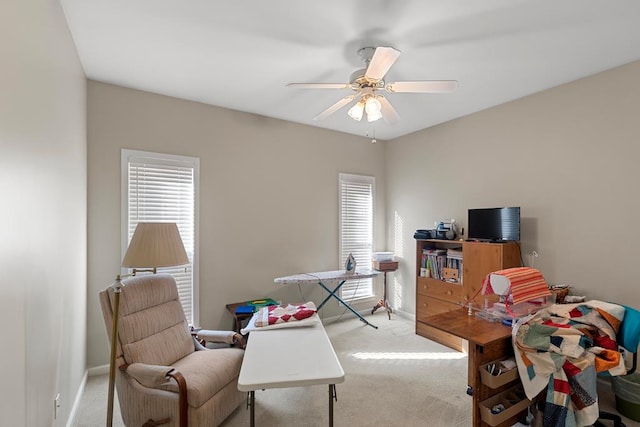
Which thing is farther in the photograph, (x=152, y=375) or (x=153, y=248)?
(x=153, y=248)

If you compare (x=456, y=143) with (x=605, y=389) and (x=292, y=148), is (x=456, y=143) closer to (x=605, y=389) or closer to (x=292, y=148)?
(x=292, y=148)

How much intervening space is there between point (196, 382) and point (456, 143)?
152 inches

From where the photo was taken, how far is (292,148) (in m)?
4.06

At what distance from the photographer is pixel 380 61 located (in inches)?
74.0

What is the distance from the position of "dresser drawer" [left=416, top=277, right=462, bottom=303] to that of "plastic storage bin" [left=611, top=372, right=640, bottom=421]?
4.65 ft

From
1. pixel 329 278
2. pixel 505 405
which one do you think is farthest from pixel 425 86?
pixel 329 278

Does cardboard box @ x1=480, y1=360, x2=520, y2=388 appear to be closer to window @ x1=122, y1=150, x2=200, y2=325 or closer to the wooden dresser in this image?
the wooden dresser

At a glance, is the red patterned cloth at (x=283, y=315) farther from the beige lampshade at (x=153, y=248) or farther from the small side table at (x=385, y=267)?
the small side table at (x=385, y=267)

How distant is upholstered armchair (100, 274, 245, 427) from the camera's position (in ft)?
6.11

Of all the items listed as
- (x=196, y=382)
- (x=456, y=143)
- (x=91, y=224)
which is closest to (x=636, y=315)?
(x=456, y=143)

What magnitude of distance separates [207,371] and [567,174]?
363cm

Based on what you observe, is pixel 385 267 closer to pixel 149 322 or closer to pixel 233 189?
pixel 233 189

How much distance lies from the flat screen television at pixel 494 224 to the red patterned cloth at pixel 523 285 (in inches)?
32.9

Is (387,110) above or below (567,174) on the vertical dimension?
above
